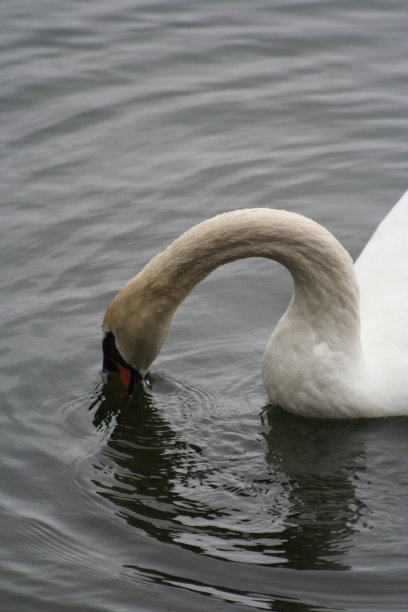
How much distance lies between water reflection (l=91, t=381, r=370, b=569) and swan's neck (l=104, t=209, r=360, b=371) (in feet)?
2.09

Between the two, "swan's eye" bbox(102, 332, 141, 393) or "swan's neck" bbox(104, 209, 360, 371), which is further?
"swan's eye" bbox(102, 332, 141, 393)

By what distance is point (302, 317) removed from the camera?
652cm

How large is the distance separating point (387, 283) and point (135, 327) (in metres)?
1.77

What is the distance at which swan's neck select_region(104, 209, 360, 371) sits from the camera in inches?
240

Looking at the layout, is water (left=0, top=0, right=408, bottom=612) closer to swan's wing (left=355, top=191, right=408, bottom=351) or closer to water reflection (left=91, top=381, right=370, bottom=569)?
water reflection (left=91, top=381, right=370, bottom=569)

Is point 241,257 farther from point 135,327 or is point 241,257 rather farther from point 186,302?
point 186,302

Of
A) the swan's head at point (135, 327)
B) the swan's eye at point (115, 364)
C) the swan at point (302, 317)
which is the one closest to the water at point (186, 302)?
the swan at point (302, 317)

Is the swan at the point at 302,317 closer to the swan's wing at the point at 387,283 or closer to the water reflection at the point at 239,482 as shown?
the swan's wing at the point at 387,283

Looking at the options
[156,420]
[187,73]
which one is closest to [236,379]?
[156,420]

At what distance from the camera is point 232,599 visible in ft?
17.3

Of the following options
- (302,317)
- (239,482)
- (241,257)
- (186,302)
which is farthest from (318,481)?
(186,302)

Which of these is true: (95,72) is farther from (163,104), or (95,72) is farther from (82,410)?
(82,410)

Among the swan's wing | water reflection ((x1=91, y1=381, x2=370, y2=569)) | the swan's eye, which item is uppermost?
the swan's wing

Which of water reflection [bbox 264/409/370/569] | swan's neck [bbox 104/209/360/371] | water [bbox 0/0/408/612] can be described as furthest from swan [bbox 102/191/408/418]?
water [bbox 0/0/408/612]
